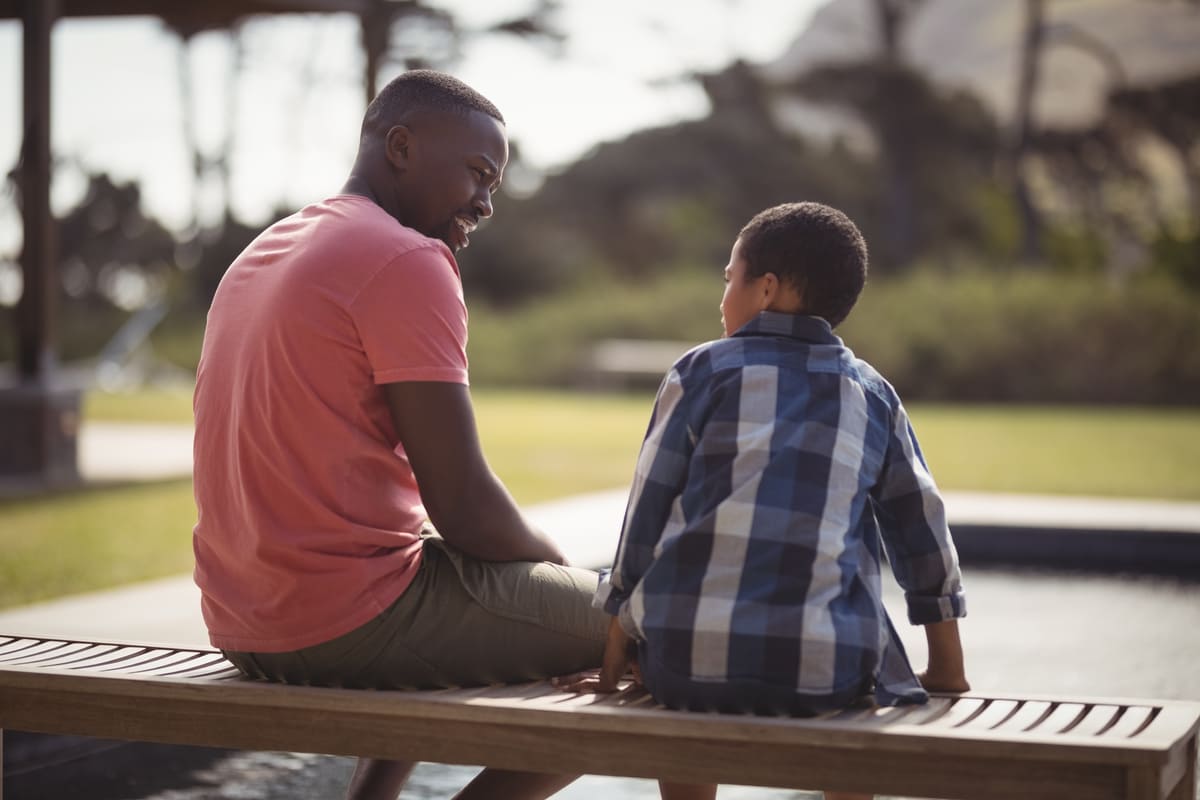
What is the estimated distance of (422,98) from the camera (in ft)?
6.68

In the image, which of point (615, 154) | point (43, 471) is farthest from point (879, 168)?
point (43, 471)

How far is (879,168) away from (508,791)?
28.8 m

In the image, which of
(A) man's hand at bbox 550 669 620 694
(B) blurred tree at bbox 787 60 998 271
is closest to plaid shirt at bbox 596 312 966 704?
(A) man's hand at bbox 550 669 620 694

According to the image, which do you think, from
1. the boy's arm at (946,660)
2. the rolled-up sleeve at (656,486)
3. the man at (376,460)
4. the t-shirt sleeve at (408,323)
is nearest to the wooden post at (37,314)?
the man at (376,460)

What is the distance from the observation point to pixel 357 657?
1983mm

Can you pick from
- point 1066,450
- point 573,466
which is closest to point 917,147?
point 1066,450

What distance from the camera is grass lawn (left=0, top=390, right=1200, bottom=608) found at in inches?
226

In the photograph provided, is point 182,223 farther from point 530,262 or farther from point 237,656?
point 237,656

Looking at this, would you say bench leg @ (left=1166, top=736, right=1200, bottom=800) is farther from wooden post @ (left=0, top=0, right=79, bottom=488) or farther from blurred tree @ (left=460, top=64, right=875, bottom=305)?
blurred tree @ (left=460, top=64, right=875, bottom=305)

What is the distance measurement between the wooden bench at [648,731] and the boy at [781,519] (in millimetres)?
67

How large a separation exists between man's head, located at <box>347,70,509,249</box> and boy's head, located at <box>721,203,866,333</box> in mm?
414

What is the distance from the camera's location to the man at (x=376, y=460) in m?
1.89

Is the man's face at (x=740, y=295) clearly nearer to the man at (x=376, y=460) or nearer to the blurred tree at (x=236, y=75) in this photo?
the man at (x=376, y=460)

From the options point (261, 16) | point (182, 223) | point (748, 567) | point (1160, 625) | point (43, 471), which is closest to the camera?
point (748, 567)
